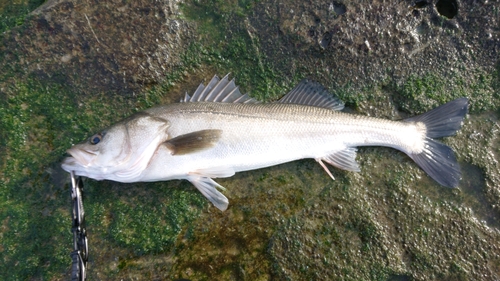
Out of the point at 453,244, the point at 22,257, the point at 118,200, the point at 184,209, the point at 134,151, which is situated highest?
the point at 453,244

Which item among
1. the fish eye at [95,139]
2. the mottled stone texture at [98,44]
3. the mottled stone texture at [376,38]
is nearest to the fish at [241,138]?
the fish eye at [95,139]

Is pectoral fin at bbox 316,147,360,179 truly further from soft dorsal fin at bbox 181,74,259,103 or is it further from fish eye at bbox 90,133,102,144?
fish eye at bbox 90,133,102,144

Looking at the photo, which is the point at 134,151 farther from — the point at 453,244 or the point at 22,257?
the point at 453,244


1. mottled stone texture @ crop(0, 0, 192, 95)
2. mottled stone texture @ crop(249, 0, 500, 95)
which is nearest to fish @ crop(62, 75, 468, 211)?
mottled stone texture @ crop(249, 0, 500, 95)

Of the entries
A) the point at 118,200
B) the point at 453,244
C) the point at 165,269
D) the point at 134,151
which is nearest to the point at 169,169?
the point at 134,151

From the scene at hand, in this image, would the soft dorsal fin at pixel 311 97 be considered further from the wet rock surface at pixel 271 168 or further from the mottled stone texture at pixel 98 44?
the mottled stone texture at pixel 98 44

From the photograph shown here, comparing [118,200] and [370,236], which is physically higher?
[370,236]
